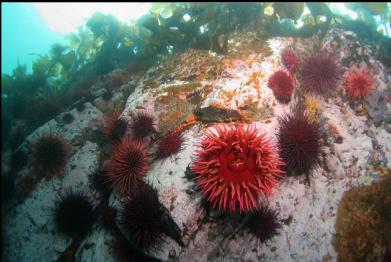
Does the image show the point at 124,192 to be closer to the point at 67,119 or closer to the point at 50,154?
the point at 50,154

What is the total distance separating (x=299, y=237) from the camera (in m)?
4.52

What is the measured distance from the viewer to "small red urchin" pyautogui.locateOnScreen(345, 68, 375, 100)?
5891 millimetres

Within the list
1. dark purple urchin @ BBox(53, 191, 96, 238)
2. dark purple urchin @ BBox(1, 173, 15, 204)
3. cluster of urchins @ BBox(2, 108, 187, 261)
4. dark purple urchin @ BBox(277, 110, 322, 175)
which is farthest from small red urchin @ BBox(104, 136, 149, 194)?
dark purple urchin @ BBox(1, 173, 15, 204)

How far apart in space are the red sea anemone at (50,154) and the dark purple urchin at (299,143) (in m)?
5.53

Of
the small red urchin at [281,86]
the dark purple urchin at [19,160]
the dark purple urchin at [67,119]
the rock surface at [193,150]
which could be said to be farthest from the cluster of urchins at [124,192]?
the small red urchin at [281,86]

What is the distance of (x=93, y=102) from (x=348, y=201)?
24.1 feet

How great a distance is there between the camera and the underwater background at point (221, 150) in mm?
Result: 4457

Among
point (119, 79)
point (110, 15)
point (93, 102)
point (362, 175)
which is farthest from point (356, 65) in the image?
point (110, 15)

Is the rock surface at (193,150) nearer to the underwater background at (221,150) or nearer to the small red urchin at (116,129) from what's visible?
the underwater background at (221,150)

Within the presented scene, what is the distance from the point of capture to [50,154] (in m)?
6.65

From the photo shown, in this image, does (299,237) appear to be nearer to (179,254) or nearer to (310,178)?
(310,178)

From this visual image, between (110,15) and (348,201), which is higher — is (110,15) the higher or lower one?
the higher one

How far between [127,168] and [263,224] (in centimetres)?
286

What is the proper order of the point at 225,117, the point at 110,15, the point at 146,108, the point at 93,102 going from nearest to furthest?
the point at 225,117, the point at 146,108, the point at 93,102, the point at 110,15
